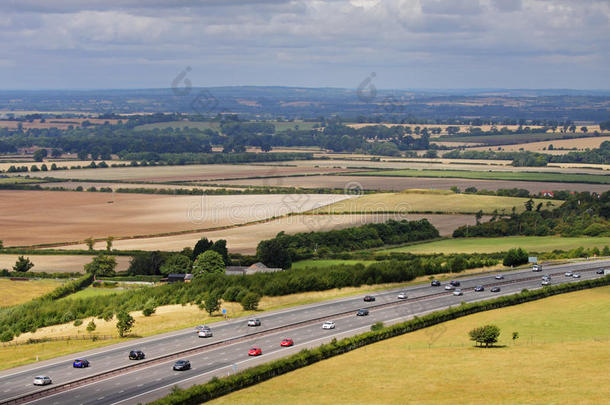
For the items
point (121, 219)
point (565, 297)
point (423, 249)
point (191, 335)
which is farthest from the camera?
point (121, 219)

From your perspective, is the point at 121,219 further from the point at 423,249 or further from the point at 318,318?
the point at 318,318

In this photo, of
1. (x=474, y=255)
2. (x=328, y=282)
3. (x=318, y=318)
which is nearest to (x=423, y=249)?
(x=474, y=255)

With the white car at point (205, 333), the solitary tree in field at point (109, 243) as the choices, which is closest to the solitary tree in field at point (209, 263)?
the solitary tree in field at point (109, 243)

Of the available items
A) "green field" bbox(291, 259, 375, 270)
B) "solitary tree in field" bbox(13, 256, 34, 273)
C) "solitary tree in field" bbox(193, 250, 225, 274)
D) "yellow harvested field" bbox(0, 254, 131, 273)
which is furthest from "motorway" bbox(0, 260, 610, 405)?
"solitary tree in field" bbox(13, 256, 34, 273)

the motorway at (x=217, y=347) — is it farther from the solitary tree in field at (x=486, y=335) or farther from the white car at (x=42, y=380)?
the solitary tree in field at (x=486, y=335)

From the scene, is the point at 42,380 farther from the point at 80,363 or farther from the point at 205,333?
the point at 205,333
